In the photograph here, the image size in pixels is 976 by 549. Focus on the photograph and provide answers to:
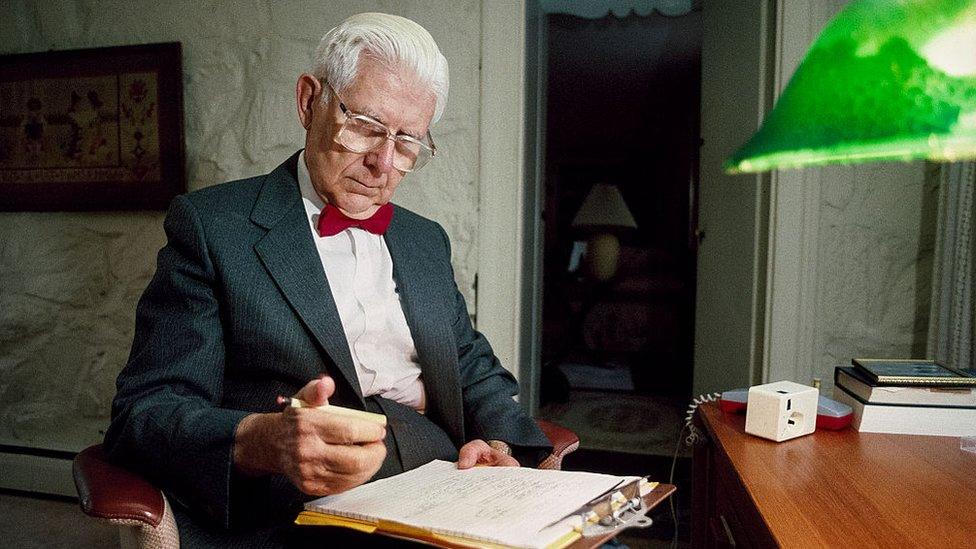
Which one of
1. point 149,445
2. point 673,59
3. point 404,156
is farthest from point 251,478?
point 673,59

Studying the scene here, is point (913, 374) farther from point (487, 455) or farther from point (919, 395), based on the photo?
point (487, 455)

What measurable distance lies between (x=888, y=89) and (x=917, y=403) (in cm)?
97

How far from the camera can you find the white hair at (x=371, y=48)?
1.24 meters

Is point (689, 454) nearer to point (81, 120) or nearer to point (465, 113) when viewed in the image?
point (465, 113)

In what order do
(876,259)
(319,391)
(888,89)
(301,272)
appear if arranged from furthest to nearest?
(876,259) → (301,272) → (319,391) → (888,89)

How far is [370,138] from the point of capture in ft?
4.25

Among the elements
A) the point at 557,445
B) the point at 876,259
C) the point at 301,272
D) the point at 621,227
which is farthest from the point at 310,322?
the point at 621,227

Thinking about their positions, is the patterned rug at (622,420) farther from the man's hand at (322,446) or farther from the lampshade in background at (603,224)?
the man's hand at (322,446)

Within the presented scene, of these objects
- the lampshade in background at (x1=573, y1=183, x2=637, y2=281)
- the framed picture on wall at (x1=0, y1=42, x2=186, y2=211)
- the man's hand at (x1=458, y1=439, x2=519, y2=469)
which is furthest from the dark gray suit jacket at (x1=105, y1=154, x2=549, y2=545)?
the lampshade in background at (x1=573, y1=183, x2=637, y2=281)

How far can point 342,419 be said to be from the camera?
82 cm

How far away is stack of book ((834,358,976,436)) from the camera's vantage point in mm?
1252

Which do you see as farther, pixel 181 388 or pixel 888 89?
pixel 181 388

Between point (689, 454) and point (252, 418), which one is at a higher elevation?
point (252, 418)

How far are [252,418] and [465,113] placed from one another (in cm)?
144
